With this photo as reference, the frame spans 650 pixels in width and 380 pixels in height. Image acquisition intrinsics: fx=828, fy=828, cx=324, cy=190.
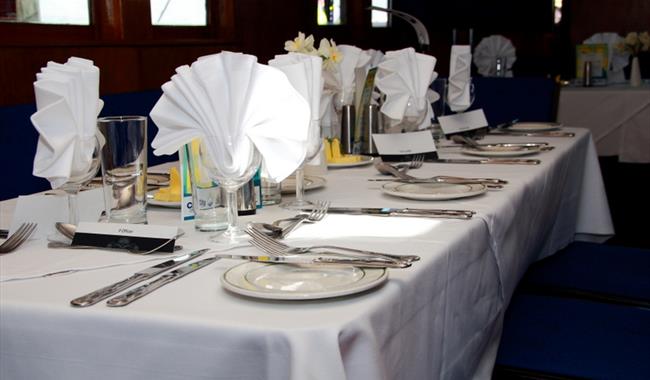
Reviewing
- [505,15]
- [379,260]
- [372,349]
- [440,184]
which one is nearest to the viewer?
[372,349]

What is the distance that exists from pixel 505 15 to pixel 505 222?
5.84 m

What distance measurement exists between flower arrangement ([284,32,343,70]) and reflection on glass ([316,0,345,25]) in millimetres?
3440

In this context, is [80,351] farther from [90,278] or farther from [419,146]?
[419,146]

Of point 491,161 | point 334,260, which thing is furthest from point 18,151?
point 334,260

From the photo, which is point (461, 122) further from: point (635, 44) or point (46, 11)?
point (635, 44)

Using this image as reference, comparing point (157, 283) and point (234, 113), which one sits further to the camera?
point (234, 113)

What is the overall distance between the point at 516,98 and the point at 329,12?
2500 mm

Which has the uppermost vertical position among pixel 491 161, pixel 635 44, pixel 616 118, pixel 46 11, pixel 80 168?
pixel 46 11

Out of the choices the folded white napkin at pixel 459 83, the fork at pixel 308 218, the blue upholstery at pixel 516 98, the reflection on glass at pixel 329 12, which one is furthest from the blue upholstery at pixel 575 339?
the reflection on glass at pixel 329 12

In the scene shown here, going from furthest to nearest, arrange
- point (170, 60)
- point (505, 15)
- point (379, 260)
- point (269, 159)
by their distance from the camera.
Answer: point (505, 15)
point (170, 60)
point (269, 159)
point (379, 260)

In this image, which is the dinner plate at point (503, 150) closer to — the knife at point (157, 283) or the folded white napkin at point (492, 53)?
the knife at point (157, 283)

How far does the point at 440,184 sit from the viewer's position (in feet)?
5.80

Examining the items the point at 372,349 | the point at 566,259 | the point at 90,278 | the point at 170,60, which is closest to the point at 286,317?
the point at 372,349

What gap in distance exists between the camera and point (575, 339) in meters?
1.66
